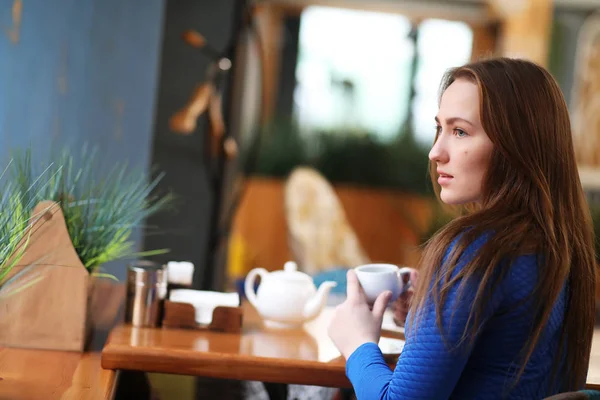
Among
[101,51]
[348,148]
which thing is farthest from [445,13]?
[101,51]

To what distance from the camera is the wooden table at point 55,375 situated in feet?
4.13

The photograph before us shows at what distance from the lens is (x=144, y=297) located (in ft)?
5.60

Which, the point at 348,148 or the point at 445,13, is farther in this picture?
the point at 445,13

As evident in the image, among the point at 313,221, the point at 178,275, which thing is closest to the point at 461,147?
the point at 178,275

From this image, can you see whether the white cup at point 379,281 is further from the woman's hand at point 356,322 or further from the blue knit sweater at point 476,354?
the blue knit sweater at point 476,354

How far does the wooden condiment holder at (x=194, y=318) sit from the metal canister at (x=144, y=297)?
0.02 metres

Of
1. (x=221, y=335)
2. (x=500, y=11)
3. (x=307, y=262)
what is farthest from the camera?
(x=500, y=11)

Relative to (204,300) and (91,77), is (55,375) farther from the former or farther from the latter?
(91,77)

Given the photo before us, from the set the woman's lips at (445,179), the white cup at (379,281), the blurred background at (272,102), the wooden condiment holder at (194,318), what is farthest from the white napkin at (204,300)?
the blurred background at (272,102)

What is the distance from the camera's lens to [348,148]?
7.23 m

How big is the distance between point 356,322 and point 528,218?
377 mm

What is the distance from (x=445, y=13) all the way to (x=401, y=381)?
7642 mm

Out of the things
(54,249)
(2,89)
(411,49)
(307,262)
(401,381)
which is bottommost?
→ (307,262)

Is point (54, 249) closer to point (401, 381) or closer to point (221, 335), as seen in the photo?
point (221, 335)
